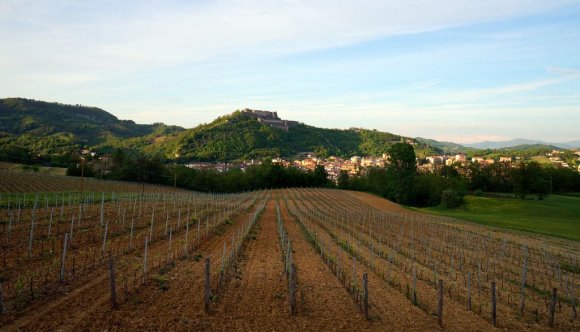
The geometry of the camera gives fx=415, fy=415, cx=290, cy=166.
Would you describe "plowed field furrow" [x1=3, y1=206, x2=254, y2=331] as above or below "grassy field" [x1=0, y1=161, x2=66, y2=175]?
below

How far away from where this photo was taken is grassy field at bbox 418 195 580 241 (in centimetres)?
4097

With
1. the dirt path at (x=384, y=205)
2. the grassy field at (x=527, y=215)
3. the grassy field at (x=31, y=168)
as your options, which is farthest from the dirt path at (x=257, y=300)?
the grassy field at (x=31, y=168)

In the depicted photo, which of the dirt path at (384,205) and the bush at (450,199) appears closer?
the dirt path at (384,205)

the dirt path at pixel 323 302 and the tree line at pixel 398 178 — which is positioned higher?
the tree line at pixel 398 178

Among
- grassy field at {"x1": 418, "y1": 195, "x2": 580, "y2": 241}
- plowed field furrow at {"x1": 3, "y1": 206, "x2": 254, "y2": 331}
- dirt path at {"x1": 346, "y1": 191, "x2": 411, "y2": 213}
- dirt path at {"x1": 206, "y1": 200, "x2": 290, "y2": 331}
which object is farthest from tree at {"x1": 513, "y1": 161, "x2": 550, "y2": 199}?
plowed field furrow at {"x1": 3, "y1": 206, "x2": 254, "y2": 331}

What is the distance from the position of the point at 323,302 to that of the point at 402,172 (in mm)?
72861

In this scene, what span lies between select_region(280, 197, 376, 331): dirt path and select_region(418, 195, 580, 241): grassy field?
1134 inches

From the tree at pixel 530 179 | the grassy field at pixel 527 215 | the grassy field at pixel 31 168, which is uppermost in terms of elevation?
the tree at pixel 530 179

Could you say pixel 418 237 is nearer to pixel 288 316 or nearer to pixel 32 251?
pixel 288 316

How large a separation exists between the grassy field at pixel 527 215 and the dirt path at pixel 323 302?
94.5 ft

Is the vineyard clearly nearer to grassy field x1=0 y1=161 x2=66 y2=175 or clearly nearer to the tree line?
the tree line

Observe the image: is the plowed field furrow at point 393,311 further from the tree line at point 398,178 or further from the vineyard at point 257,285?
the tree line at point 398,178

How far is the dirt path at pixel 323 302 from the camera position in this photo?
1134cm

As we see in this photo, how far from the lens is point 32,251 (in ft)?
55.2
